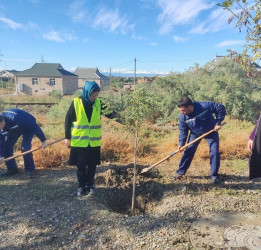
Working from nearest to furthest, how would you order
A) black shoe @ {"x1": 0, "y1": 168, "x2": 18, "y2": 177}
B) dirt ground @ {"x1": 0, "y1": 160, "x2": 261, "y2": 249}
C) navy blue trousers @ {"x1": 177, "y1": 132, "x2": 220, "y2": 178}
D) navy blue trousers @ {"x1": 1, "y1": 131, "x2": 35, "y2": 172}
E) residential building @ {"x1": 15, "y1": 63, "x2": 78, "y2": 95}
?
dirt ground @ {"x1": 0, "y1": 160, "x2": 261, "y2": 249} → navy blue trousers @ {"x1": 177, "y1": 132, "x2": 220, "y2": 178} → navy blue trousers @ {"x1": 1, "y1": 131, "x2": 35, "y2": 172} → black shoe @ {"x1": 0, "y1": 168, "x2": 18, "y2": 177} → residential building @ {"x1": 15, "y1": 63, "x2": 78, "y2": 95}

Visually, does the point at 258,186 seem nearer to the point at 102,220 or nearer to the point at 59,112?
the point at 102,220

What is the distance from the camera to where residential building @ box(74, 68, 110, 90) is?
144ft

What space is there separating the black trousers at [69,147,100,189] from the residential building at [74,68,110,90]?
1605 inches

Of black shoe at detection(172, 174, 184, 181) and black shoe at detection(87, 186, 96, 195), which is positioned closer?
black shoe at detection(87, 186, 96, 195)

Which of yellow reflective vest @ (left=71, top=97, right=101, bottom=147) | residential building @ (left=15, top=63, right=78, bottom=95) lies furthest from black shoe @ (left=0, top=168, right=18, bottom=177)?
residential building @ (left=15, top=63, right=78, bottom=95)

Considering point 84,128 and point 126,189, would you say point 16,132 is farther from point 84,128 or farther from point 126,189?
point 126,189

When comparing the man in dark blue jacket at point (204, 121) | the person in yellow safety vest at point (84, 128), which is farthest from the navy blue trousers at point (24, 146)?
the man in dark blue jacket at point (204, 121)

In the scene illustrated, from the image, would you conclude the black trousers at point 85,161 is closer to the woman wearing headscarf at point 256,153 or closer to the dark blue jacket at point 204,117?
the dark blue jacket at point 204,117

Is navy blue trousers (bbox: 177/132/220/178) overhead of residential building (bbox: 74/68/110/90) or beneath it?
beneath

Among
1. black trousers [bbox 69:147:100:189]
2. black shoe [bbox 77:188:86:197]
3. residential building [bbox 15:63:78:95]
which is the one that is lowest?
black shoe [bbox 77:188:86:197]

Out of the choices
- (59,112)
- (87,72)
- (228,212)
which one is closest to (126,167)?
(228,212)

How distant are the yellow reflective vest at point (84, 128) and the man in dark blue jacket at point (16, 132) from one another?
95cm

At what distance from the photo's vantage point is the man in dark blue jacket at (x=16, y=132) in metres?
4.10

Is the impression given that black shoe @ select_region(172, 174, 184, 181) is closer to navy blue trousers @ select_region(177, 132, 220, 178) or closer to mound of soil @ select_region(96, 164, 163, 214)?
navy blue trousers @ select_region(177, 132, 220, 178)
